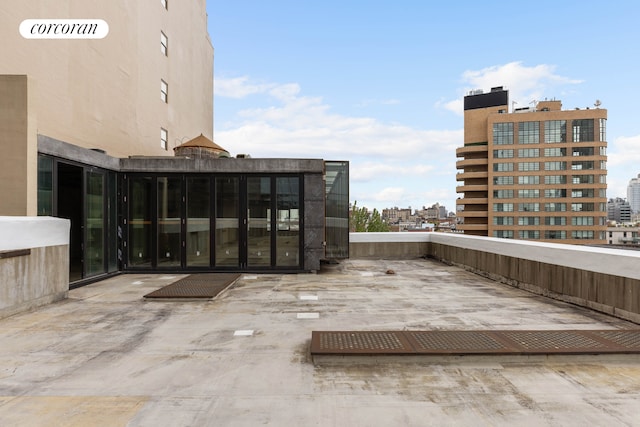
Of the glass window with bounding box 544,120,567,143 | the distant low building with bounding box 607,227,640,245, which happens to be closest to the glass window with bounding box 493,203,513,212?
the glass window with bounding box 544,120,567,143

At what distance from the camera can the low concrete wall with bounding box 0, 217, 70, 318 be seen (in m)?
6.95

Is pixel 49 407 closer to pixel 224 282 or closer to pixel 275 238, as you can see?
pixel 224 282

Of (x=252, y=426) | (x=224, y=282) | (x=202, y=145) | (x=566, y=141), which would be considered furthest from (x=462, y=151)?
(x=252, y=426)

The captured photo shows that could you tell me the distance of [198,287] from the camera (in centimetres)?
939

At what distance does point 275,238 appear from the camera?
1241 centimetres

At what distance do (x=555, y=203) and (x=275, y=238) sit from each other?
257 ft

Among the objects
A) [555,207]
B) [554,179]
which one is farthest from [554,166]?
[555,207]

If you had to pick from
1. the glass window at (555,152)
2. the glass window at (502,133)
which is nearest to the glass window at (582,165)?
the glass window at (555,152)

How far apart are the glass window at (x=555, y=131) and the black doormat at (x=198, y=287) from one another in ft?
268

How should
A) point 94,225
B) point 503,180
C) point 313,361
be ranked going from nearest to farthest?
1. point 313,361
2. point 94,225
3. point 503,180

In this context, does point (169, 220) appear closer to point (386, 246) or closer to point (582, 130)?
point (386, 246)

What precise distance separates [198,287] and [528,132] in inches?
3220

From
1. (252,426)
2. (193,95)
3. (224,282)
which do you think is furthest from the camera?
(193,95)

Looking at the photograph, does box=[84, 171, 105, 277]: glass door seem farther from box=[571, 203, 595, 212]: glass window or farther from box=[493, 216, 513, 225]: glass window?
box=[571, 203, 595, 212]: glass window
